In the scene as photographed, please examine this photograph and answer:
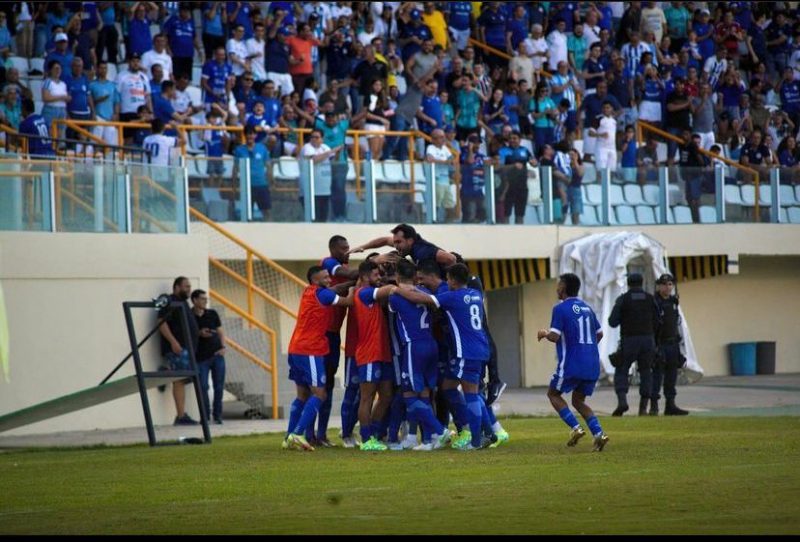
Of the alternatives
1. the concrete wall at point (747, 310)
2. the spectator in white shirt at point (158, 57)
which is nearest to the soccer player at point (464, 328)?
the spectator in white shirt at point (158, 57)

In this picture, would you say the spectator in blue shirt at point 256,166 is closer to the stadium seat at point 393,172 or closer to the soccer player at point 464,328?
the stadium seat at point 393,172

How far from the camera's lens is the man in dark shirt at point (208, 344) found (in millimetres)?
21031

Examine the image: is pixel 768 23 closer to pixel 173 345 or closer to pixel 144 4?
pixel 144 4

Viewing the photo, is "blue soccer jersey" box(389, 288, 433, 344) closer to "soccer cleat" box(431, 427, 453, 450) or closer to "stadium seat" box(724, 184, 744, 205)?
"soccer cleat" box(431, 427, 453, 450)

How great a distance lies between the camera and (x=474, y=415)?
596 inches

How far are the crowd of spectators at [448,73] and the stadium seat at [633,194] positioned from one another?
0.19 metres

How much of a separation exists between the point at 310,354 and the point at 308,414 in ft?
2.06

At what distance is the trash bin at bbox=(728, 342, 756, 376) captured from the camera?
31.7 meters

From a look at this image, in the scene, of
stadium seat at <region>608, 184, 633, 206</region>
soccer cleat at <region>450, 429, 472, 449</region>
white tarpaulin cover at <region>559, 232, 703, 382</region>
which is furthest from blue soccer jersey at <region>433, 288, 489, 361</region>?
stadium seat at <region>608, 184, 633, 206</region>

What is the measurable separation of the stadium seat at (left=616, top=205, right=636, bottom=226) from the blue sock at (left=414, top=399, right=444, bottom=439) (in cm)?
1386

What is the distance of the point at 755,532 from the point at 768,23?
1151 inches

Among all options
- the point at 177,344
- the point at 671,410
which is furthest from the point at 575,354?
the point at 177,344

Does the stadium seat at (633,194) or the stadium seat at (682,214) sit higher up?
the stadium seat at (633,194)

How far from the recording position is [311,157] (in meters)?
25.1
